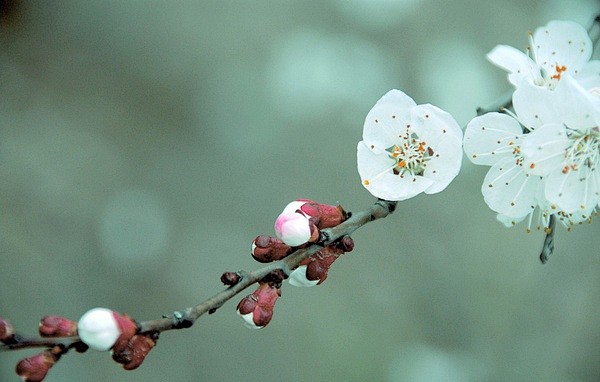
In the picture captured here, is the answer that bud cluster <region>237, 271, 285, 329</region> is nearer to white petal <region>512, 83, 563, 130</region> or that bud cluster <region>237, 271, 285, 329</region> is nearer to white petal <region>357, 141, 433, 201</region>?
white petal <region>357, 141, 433, 201</region>

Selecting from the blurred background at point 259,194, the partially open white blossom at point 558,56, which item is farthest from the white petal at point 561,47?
the blurred background at point 259,194

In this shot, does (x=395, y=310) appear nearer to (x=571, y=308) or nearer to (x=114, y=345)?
(x=571, y=308)

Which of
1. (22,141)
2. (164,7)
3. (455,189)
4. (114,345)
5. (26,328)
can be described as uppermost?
(164,7)

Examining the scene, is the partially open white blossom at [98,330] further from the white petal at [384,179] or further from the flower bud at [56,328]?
the white petal at [384,179]

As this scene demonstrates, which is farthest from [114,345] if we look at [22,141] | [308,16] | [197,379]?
[308,16]

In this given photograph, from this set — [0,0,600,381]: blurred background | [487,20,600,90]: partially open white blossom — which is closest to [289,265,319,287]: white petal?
[487,20,600,90]: partially open white blossom
